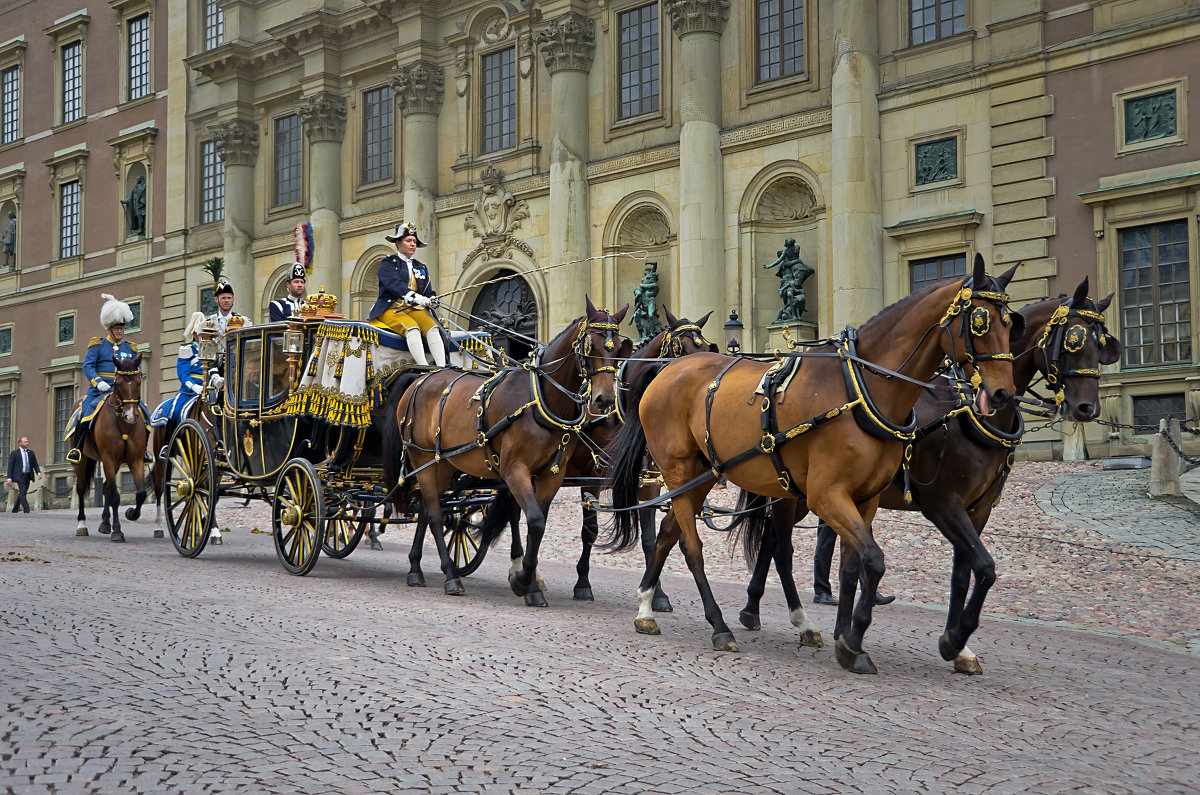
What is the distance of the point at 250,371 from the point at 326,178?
24161 millimetres

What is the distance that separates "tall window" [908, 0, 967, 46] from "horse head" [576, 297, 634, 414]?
17.3 m

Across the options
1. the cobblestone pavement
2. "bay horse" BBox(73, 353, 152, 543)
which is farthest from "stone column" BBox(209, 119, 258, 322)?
the cobblestone pavement

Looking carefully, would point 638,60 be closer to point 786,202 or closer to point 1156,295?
point 786,202

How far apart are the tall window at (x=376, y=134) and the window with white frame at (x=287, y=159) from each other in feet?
9.16

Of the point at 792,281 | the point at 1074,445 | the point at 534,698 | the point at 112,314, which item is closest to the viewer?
the point at 534,698

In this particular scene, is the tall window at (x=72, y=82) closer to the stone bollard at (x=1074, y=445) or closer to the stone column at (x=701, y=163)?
the stone column at (x=701, y=163)

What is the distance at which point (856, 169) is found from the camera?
24750 mm

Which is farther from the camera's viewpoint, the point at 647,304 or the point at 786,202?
the point at 647,304

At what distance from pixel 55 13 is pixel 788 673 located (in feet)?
155

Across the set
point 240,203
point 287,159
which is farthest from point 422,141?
point 240,203

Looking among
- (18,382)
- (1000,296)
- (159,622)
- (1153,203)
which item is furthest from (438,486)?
(18,382)

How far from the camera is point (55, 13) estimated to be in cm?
4612

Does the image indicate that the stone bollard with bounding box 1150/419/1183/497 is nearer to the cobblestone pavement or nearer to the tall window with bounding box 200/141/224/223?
the cobblestone pavement

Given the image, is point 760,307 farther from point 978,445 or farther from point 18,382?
point 18,382
